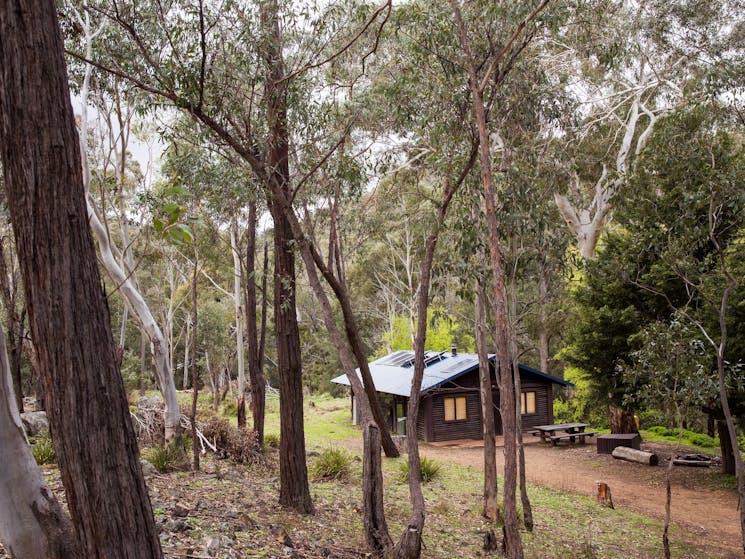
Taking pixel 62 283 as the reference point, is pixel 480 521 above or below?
below

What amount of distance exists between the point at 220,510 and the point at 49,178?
19.1ft

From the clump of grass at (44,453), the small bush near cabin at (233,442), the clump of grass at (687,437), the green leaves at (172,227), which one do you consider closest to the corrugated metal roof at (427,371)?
the clump of grass at (687,437)

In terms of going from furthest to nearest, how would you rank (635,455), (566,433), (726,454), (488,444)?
1. (566,433)
2. (635,455)
3. (726,454)
4. (488,444)

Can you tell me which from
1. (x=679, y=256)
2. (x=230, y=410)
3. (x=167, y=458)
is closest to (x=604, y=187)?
(x=679, y=256)

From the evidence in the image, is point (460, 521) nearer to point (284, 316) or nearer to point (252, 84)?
point (284, 316)

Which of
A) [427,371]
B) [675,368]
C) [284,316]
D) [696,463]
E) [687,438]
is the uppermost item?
[284,316]

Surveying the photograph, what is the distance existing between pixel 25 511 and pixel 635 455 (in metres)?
17.8

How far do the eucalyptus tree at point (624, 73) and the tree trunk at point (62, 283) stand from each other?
8324 millimetres

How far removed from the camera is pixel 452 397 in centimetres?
2412

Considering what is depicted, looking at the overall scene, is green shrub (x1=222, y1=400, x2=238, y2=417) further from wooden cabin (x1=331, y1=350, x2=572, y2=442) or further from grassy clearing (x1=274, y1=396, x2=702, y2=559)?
grassy clearing (x1=274, y1=396, x2=702, y2=559)

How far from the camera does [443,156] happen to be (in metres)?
9.33

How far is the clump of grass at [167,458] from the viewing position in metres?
10.5

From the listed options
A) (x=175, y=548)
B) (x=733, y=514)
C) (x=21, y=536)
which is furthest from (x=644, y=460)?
(x=21, y=536)

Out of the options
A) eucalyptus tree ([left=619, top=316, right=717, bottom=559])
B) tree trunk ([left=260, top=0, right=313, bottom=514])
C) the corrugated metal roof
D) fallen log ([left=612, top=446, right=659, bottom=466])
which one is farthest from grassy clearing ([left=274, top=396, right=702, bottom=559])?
the corrugated metal roof
